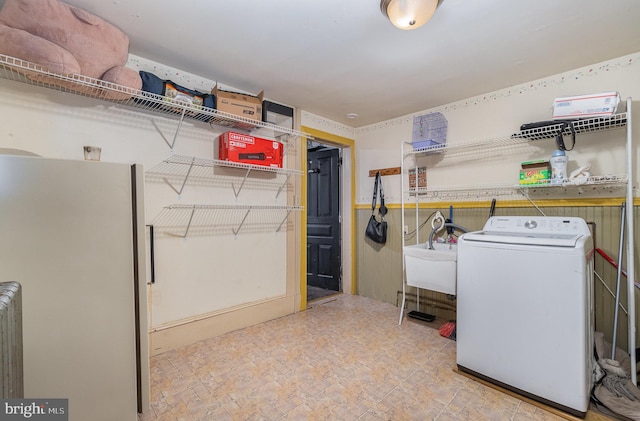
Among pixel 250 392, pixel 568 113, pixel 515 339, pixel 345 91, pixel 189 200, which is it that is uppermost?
pixel 345 91

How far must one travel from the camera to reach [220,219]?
2609 mm

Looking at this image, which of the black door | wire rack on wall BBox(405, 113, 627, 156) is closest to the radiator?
wire rack on wall BBox(405, 113, 627, 156)

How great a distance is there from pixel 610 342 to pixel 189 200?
3394 mm

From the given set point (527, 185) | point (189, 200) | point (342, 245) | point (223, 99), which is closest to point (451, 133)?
point (527, 185)

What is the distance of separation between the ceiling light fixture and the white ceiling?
13 cm

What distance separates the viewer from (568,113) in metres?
2.03

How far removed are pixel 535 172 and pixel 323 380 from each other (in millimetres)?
2213

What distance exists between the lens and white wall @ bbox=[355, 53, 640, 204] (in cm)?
212

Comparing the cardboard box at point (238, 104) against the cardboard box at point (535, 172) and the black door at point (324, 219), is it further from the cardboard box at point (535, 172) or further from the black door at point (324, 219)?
the cardboard box at point (535, 172)

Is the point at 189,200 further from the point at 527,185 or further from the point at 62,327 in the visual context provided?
the point at 527,185

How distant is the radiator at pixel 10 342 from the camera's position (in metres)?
0.80

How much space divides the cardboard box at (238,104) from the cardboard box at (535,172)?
2.24 m

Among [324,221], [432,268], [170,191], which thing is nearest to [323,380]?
[432,268]

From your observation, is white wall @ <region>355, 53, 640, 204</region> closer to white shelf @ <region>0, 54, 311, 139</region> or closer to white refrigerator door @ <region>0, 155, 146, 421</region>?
white shelf @ <region>0, 54, 311, 139</region>
